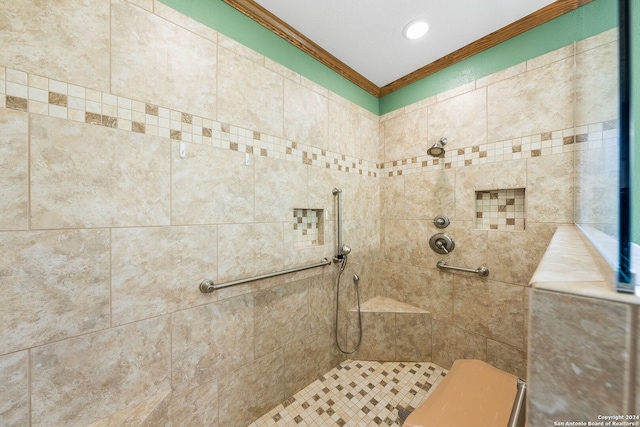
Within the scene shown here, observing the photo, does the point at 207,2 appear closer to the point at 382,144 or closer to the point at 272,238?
the point at 272,238

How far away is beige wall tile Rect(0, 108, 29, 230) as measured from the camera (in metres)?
0.77

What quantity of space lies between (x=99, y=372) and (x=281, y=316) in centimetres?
87

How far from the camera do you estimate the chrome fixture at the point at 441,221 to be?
1.78 metres

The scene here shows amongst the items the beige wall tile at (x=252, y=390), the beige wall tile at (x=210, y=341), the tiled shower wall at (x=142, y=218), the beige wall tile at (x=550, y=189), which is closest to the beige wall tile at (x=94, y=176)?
the tiled shower wall at (x=142, y=218)

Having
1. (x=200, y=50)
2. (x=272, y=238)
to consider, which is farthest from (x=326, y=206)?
(x=200, y=50)

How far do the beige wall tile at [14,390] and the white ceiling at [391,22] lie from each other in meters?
2.03

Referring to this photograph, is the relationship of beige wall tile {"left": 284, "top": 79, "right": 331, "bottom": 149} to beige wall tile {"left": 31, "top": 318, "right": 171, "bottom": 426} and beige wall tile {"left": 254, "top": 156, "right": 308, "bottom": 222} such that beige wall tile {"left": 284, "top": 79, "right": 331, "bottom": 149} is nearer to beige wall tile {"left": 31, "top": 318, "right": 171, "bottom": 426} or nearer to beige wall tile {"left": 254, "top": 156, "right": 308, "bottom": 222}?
beige wall tile {"left": 254, "top": 156, "right": 308, "bottom": 222}

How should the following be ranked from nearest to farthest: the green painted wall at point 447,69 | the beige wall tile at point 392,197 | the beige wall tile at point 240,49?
the green painted wall at point 447,69
the beige wall tile at point 240,49
the beige wall tile at point 392,197

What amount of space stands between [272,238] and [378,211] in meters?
1.25

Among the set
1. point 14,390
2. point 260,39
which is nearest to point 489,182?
point 260,39

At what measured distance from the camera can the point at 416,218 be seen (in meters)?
1.98

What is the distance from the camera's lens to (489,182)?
1604 mm

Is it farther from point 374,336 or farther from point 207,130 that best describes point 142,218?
point 374,336

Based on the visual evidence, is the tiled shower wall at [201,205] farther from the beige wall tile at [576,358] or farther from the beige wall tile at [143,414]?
the beige wall tile at [576,358]
